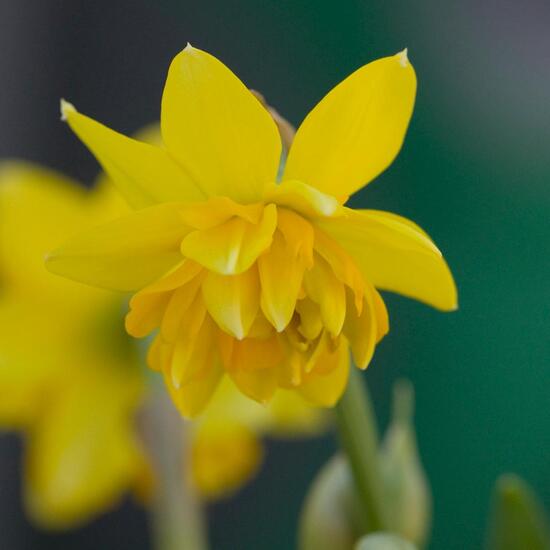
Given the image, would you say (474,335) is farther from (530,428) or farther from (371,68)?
(371,68)

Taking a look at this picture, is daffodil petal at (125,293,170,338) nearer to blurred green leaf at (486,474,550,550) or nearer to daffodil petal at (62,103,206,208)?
daffodil petal at (62,103,206,208)

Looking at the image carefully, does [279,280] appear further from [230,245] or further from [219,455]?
[219,455]

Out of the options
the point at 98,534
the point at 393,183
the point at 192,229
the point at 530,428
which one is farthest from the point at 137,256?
the point at 98,534

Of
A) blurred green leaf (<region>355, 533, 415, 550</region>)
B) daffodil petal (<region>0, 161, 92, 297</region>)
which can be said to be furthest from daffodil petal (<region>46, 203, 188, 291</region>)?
daffodil petal (<region>0, 161, 92, 297</region>)

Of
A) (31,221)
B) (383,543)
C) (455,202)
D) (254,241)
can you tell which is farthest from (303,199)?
(455,202)

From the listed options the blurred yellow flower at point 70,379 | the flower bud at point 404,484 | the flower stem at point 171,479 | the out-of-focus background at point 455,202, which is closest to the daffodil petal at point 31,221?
the blurred yellow flower at point 70,379

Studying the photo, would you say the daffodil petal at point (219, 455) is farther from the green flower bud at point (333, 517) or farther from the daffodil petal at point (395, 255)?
the daffodil petal at point (395, 255)

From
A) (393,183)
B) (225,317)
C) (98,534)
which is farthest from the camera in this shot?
(98,534)
